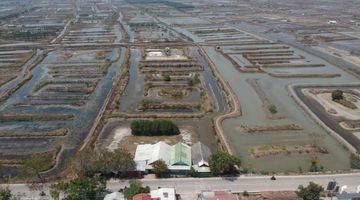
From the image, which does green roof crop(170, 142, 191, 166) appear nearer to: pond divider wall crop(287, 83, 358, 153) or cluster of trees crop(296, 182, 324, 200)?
cluster of trees crop(296, 182, 324, 200)

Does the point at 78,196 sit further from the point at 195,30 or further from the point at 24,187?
the point at 195,30

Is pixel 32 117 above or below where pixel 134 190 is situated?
below

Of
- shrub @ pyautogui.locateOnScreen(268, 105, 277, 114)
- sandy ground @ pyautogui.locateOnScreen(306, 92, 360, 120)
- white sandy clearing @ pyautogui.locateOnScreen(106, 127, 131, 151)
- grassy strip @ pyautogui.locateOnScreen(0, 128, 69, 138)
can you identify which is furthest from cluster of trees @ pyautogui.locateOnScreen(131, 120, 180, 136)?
sandy ground @ pyautogui.locateOnScreen(306, 92, 360, 120)

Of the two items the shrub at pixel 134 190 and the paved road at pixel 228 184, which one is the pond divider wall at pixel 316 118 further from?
the shrub at pixel 134 190

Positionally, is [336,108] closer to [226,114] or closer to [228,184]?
[226,114]

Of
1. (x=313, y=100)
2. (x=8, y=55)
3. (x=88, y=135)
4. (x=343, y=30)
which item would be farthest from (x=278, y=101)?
(x=343, y=30)

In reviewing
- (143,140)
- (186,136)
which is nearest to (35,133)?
(143,140)
